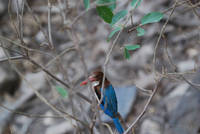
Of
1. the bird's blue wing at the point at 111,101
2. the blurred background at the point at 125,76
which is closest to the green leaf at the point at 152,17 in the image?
the bird's blue wing at the point at 111,101

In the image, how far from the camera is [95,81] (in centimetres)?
188

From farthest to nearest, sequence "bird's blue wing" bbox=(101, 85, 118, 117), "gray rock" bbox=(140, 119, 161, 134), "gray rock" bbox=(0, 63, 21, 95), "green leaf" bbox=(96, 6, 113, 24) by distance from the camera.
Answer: "gray rock" bbox=(0, 63, 21, 95) → "gray rock" bbox=(140, 119, 161, 134) → "bird's blue wing" bbox=(101, 85, 118, 117) → "green leaf" bbox=(96, 6, 113, 24)

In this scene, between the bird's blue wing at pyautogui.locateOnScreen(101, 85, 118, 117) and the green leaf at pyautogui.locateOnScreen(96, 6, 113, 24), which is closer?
the green leaf at pyautogui.locateOnScreen(96, 6, 113, 24)

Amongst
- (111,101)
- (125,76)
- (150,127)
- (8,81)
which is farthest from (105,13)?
(8,81)

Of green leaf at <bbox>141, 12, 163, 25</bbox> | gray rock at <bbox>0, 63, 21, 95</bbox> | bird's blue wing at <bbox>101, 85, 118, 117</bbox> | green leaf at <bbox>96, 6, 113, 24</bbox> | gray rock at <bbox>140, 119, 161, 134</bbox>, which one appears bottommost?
gray rock at <bbox>0, 63, 21, 95</bbox>

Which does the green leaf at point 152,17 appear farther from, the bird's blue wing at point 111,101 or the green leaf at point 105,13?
the bird's blue wing at point 111,101

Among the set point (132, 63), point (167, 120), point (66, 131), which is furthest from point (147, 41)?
point (66, 131)

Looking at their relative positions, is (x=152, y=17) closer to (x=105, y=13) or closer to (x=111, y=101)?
(x=105, y=13)

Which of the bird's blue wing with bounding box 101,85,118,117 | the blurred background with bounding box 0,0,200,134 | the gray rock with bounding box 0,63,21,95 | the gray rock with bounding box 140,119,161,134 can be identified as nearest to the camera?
the bird's blue wing with bounding box 101,85,118,117

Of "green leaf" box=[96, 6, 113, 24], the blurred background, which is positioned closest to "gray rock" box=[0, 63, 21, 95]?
the blurred background

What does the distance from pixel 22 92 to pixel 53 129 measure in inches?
60.0

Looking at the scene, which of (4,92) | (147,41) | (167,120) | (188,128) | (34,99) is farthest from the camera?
(4,92)

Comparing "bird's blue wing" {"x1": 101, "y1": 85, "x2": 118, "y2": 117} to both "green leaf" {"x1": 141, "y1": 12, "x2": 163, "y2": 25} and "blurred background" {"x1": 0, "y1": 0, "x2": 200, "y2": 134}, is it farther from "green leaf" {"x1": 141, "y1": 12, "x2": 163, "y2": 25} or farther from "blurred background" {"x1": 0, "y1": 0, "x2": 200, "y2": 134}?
"blurred background" {"x1": 0, "y1": 0, "x2": 200, "y2": 134}

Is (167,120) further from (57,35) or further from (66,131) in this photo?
(57,35)
